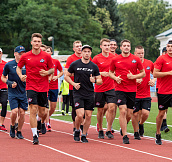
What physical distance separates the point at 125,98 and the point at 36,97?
217 centimetres

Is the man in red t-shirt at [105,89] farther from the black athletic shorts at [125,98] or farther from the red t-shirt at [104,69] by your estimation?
the black athletic shorts at [125,98]

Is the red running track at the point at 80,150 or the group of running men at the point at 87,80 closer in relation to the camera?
the red running track at the point at 80,150

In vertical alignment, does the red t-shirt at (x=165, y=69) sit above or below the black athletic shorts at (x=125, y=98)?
above

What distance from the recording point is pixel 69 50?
206 feet

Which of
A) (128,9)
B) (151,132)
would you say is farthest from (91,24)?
(151,132)

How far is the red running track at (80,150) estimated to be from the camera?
8198 mm

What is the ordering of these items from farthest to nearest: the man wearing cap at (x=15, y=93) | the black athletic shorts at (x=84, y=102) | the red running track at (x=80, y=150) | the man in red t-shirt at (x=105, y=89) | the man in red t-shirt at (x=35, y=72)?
1. the man in red t-shirt at (x=105, y=89)
2. the man wearing cap at (x=15, y=93)
3. the black athletic shorts at (x=84, y=102)
4. the man in red t-shirt at (x=35, y=72)
5. the red running track at (x=80, y=150)

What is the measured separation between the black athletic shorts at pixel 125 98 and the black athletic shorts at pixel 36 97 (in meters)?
1.81

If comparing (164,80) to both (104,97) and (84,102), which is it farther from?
(104,97)

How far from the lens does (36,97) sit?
→ 10531 millimetres

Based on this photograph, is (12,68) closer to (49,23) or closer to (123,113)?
(123,113)

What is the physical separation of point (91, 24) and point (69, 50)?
6604 millimetres

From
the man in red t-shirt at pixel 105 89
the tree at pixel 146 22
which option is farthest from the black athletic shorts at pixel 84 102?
the tree at pixel 146 22

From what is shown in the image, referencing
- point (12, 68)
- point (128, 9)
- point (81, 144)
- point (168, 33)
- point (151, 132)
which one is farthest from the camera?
point (128, 9)
